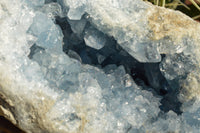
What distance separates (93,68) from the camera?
82 cm

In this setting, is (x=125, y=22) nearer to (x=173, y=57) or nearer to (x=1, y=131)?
(x=173, y=57)

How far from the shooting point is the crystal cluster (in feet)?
2.31

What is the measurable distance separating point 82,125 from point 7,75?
188mm

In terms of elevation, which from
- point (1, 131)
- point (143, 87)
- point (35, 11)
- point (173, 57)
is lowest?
point (1, 131)

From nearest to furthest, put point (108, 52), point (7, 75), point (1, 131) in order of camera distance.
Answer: point (7, 75), point (108, 52), point (1, 131)

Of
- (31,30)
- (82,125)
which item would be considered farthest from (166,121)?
(31,30)

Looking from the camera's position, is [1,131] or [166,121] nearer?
[166,121]

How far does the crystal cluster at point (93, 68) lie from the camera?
71 cm

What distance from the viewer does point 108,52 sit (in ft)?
2.87

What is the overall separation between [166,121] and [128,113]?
9 centimetres

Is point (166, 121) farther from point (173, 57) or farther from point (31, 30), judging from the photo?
point (31, 30)

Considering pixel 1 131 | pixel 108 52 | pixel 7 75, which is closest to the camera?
pixel 7 75

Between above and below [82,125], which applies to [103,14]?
above

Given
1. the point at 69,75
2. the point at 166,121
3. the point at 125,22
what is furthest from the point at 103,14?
the point at 166,121
